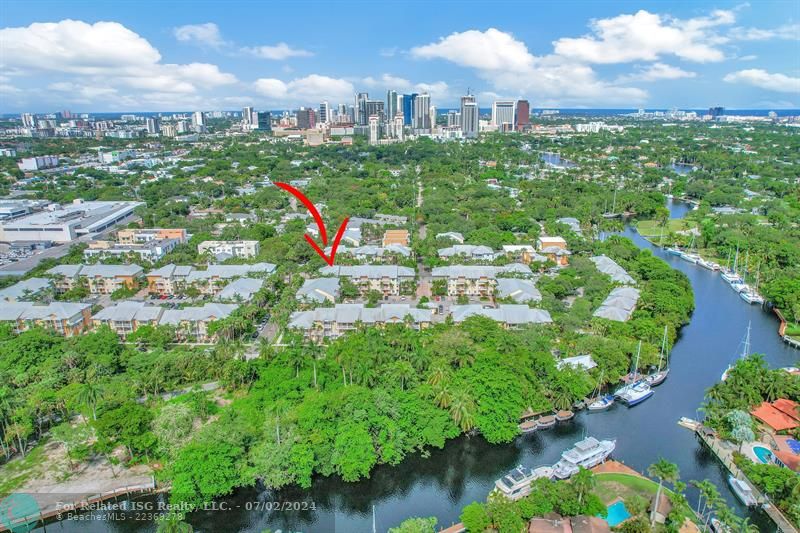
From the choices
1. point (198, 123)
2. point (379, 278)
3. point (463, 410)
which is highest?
point (198, 123)

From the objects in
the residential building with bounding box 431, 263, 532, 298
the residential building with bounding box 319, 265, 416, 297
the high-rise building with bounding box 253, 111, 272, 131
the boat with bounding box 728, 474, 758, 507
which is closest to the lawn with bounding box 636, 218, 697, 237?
the residential building with bounding box 431, 263, 532, 298

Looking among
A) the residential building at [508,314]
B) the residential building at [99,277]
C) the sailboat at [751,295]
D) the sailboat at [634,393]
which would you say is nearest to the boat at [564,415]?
the sailboat at [634,393]

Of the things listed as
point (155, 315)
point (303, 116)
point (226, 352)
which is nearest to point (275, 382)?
point (226, 352)

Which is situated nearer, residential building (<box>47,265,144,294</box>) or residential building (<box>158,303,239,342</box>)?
residential building (<box>158,303,239,342</box>)

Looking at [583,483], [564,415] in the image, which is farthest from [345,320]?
[583,483]

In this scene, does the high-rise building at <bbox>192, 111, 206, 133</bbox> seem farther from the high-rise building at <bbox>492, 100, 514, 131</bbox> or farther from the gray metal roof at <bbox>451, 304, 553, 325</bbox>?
the gray metal roof at <bbox>451, 304, 553, 325</bbox>

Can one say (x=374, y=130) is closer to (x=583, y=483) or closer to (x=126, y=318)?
(x=126, y=318)
